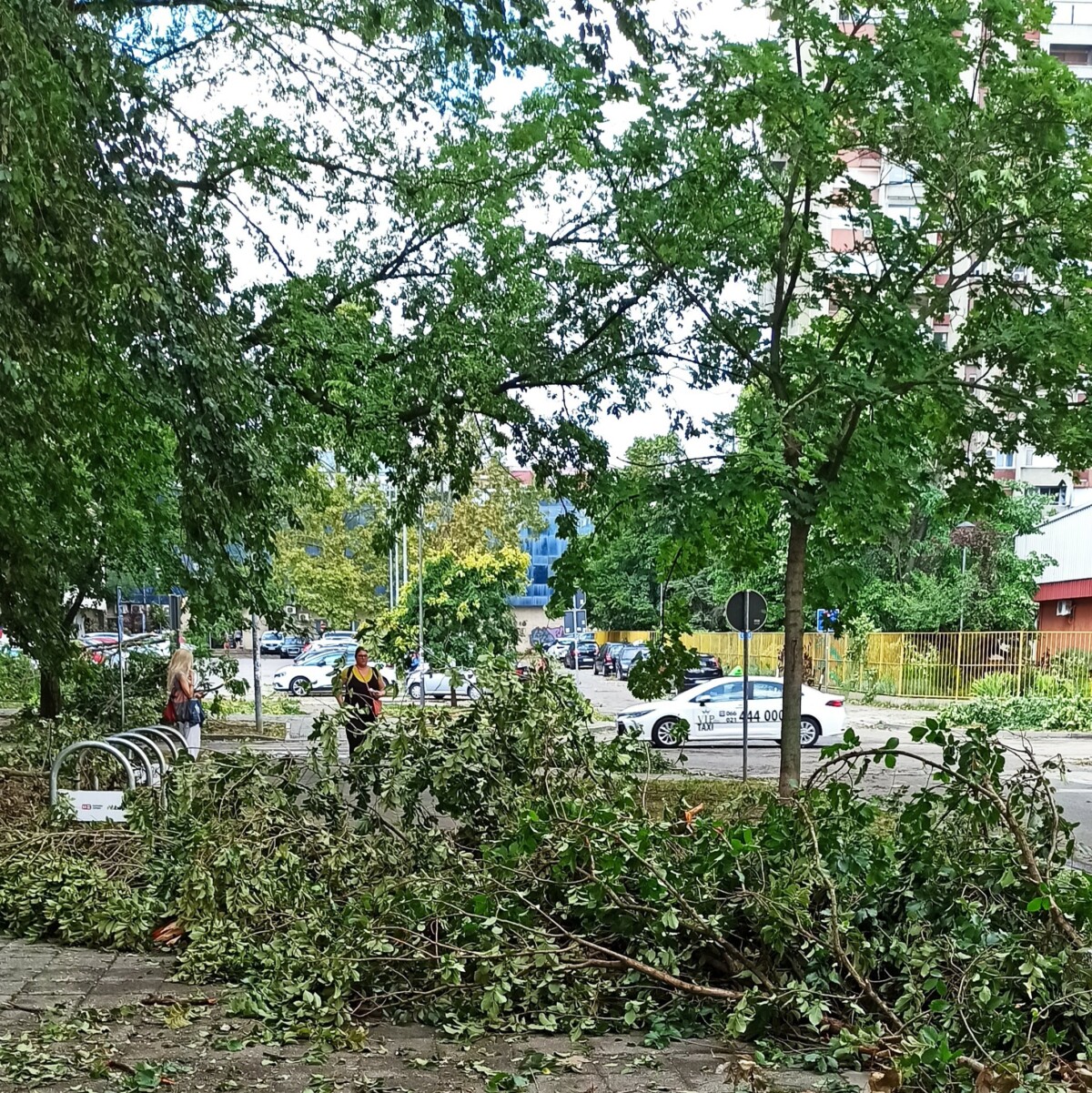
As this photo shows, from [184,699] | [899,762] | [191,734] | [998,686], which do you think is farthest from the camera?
[998,686]

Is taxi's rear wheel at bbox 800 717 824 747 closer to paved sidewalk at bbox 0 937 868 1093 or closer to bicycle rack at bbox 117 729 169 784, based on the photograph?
bicycle rack at bbox 117 729 169 784

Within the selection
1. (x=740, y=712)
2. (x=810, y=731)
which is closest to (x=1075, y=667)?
(x=810, y=731)

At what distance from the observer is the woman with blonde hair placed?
1335 centimetres

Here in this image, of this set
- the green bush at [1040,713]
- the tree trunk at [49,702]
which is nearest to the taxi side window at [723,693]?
the green bush at [1040,713]

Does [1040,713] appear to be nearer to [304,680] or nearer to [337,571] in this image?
[304,680]

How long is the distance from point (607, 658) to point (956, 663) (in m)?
23.4

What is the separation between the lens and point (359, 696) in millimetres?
9531

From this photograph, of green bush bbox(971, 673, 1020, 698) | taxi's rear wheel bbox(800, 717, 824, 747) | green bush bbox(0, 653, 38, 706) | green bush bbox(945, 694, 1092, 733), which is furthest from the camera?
green bush bbox(971, 673, 1020, 698)

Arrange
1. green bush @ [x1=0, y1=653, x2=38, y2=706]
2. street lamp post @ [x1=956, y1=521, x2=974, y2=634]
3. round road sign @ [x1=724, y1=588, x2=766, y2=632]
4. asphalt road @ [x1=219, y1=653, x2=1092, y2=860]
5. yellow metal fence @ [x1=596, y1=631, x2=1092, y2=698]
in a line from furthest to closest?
1. street lamp post @ [x1=956, y1=521, x2=974, y2=634]
2. yellow metal fence @ [x1=596, y1=631, x2=1092, y2=698]
3. green bush @ [x1=0, y1=653, x2=38, y2=706]
4. round road sign @ [x1=724, y1=588, x2=766, y2=632]
5. asphalt road @ [x1=219, y1=653, x2=1092, y2=860]

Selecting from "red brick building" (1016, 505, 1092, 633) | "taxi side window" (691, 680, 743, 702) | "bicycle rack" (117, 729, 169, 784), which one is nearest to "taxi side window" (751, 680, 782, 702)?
"taxi side window" (691, 680, 743, 702)

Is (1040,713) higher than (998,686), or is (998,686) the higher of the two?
(998,686)

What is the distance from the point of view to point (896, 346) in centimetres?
1005

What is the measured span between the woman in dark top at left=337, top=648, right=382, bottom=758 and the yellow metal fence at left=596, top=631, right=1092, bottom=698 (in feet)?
68.2

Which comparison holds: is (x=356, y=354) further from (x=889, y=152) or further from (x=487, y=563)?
(x=487, y=563)
